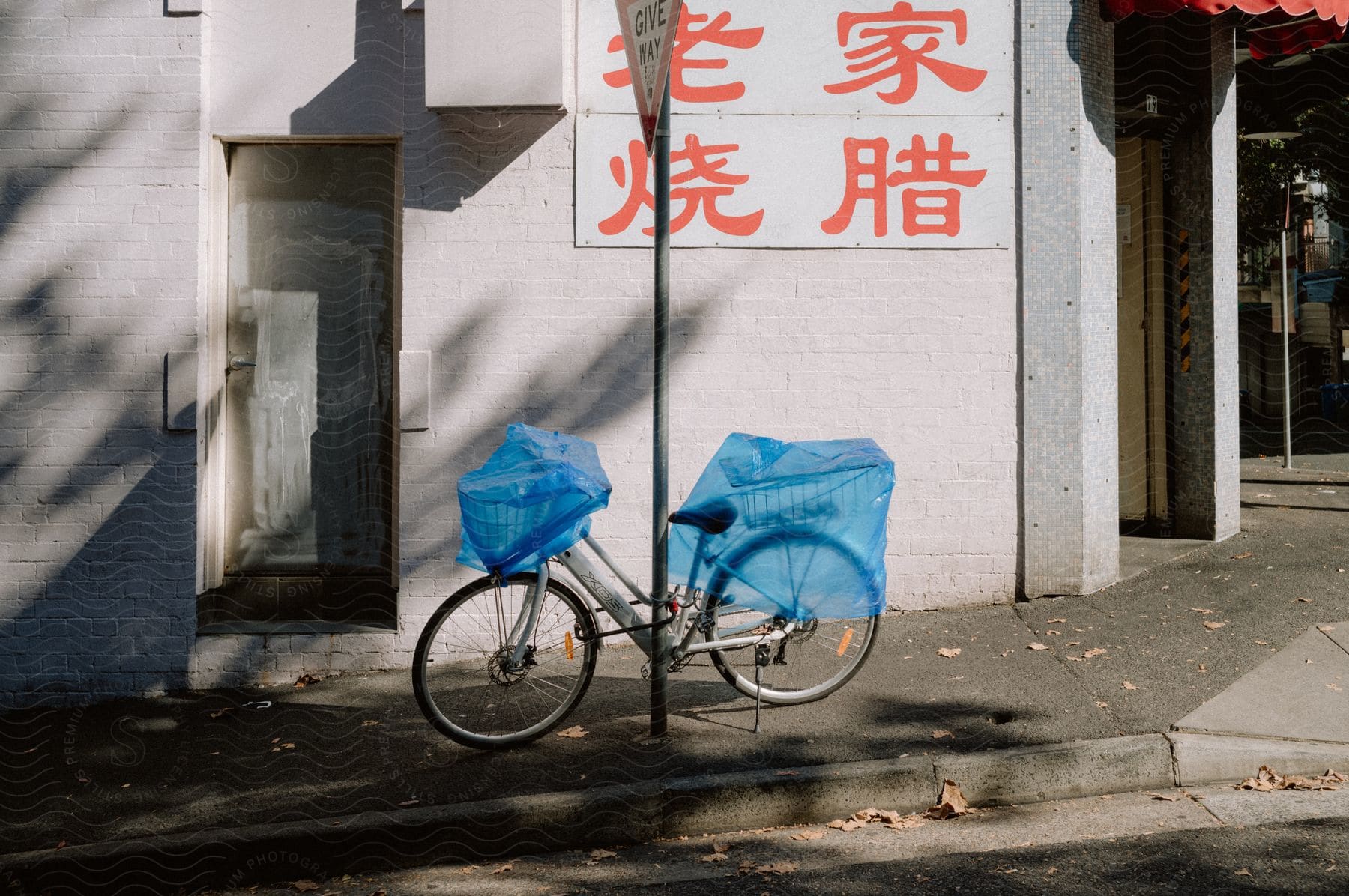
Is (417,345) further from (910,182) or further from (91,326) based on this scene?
(910,182)

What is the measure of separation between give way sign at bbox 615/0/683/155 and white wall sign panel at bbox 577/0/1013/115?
5.49 ft

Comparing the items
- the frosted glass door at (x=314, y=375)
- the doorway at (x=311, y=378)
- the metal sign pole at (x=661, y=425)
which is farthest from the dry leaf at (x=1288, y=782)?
the frosted glass door at (x=314, y=375)

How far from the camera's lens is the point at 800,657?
5422 millimetres

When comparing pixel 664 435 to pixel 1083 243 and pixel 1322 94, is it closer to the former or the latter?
pixel 1083 243

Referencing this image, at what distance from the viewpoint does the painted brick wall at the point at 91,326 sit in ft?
20.4

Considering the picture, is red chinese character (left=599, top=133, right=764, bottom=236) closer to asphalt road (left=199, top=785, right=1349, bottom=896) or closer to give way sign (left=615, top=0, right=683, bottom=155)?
give way sign (left=615, top=0, right=683, bottom=155)

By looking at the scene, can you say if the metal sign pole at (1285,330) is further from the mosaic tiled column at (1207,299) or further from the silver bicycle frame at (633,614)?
the silver bicycle frame at (633,614)

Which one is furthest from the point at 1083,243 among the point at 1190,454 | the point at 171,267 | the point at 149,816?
the point at 149,816

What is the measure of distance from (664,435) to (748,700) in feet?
4.70

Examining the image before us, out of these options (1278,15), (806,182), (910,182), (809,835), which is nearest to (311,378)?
(806,182)

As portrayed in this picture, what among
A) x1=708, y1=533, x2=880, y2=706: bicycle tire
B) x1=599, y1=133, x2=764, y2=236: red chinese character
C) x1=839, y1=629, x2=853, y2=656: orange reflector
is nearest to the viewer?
x1=708, y1=533, x2=880, y2=706: bicycle tire

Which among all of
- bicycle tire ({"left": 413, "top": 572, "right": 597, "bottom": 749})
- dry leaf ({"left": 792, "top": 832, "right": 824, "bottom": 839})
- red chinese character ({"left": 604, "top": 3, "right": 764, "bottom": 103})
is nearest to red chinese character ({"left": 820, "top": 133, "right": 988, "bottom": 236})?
red chinese character ({"left": 604, "top": 3, "right": 764, "bottom": 103})

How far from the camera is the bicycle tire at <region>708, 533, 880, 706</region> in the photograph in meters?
5.12

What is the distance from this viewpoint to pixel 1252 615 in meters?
6.08
